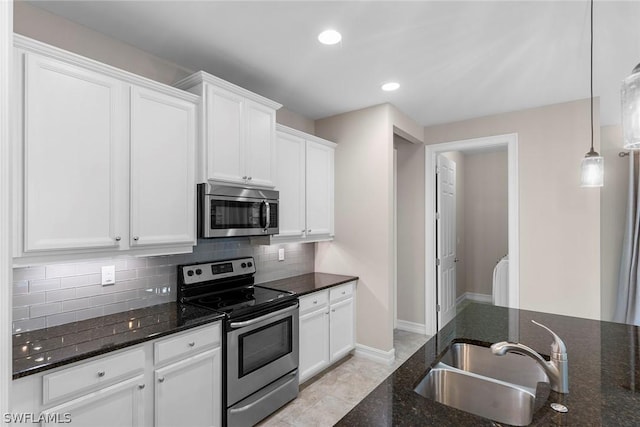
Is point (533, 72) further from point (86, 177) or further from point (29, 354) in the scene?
point (29, 354)

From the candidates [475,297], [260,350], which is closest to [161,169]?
[260,350]

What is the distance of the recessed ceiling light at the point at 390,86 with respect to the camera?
280 cm

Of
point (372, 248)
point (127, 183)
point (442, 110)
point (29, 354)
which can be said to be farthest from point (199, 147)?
point (442, 110)

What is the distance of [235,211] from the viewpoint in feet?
7.91

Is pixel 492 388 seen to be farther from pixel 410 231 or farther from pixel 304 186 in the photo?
pixel 410 231

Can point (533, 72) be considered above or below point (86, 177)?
above

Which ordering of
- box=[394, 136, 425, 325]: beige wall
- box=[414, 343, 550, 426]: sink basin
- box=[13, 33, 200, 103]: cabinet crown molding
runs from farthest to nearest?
box=[394, 136, 425, 325]: beige wall → box=[13, 33, 200, 103]: cabinet crown molding → box=[414, 343, 550, 426]: sink basin

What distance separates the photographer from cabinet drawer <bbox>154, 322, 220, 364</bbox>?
174cm

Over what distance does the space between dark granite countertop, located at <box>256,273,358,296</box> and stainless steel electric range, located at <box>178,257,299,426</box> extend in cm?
22

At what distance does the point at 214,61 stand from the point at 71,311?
192 centimetres

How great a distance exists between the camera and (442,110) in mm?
3455

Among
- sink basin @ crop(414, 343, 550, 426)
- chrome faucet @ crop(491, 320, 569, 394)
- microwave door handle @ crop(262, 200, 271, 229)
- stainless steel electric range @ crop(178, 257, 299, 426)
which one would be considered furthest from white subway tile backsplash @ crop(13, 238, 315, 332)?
chrome faucet @ crop(491, 320, 569, 394)

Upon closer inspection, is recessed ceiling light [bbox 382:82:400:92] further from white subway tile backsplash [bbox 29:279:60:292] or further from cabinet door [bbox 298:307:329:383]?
white subway tile backsplash [bbox 29:279:60:292]

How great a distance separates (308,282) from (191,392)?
4.85 feet
